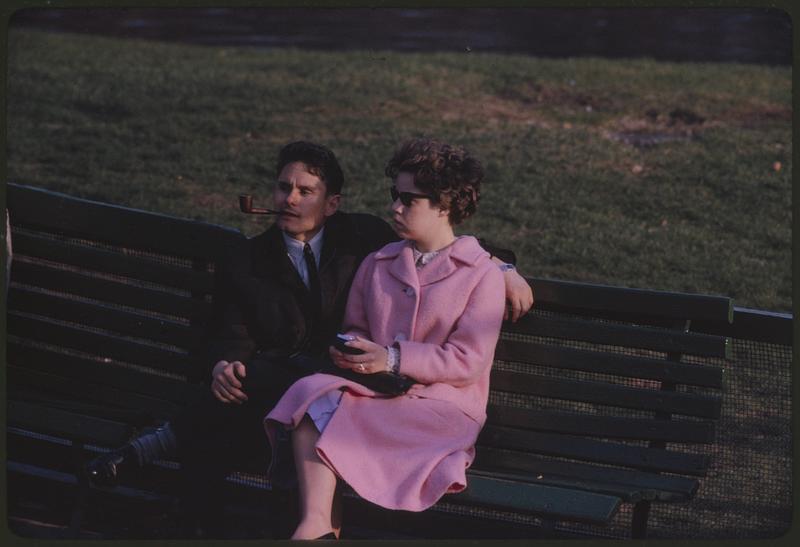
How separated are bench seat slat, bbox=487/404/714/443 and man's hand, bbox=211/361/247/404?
887 millimetres

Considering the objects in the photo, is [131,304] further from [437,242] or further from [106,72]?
[106,72]

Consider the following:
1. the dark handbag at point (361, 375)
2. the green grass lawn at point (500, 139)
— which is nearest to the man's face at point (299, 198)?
the dark handbag at point (361, 375)

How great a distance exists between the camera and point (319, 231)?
16.7 ft

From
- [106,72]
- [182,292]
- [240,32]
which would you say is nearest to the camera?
[182,292]

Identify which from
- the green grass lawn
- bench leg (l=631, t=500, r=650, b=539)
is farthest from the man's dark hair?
the green grass lawn

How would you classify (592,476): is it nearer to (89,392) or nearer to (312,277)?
(312,277)

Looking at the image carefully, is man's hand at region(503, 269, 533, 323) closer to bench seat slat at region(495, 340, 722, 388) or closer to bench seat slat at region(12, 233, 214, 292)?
bench seat slat at region(495, 340, 722, 388)

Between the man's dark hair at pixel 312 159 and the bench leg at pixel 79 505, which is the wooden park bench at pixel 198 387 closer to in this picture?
the bench leg at pixel 79 505

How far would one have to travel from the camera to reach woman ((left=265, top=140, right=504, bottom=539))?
180 inches

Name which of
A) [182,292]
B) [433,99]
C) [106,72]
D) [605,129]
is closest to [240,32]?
[106,72]

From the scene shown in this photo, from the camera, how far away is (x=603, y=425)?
5.07m

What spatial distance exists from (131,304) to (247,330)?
94 centimetres

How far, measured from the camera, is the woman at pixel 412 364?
180 inches

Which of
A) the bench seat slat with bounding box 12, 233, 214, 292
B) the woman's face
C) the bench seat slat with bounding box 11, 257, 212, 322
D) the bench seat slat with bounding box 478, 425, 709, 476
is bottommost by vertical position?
the bench seat slat with bounding box 478, 425, 709, 476
